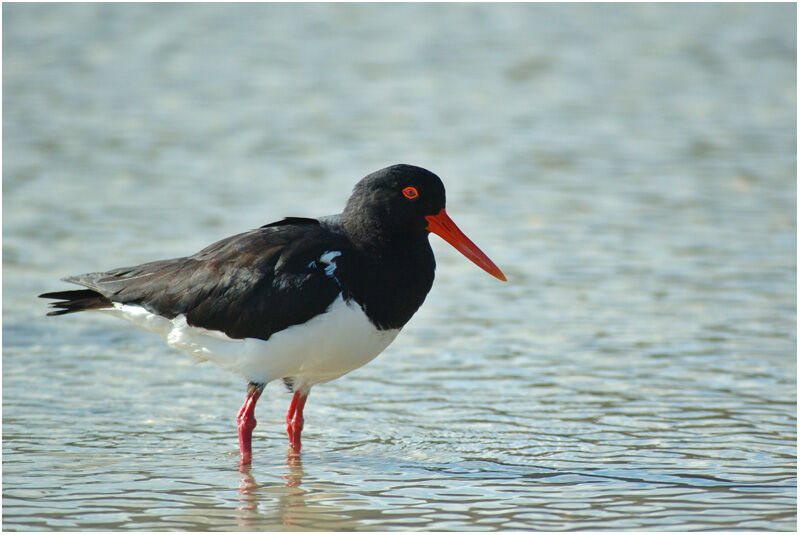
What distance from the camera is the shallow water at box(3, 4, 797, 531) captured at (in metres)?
5.93

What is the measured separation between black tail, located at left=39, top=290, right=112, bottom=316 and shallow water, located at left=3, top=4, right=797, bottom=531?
2.29ft

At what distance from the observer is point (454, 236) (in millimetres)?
6512

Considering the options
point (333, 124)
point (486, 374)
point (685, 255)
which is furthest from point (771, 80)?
point (486, 374)

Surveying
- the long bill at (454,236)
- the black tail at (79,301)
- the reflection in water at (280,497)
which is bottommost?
the reflection in water at (280,497)

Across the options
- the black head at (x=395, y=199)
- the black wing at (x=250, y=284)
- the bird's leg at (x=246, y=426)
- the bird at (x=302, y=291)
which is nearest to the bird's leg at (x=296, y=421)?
the bird at (x=302, y=291)

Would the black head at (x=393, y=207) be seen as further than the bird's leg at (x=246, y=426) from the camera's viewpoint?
No

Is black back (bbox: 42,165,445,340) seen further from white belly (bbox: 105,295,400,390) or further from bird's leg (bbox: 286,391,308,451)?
bird's leg (bbox: 286,391,308,451)

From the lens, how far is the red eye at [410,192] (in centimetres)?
623

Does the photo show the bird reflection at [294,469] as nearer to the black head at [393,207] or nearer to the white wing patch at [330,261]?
the white wing patch at [330,261]

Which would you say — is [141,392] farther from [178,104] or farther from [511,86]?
[511,86]

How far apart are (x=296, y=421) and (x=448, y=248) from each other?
15.0 feet

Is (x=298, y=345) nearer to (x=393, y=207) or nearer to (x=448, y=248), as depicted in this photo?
(x=393, y=207)

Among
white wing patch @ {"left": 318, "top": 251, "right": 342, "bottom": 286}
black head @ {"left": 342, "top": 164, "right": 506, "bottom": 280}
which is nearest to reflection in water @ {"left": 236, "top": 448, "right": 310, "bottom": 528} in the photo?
white wing patch @ {"left": 318, "top": 251, "right": 342, "bottom": 286}

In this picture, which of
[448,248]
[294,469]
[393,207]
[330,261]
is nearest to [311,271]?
[330,261]
